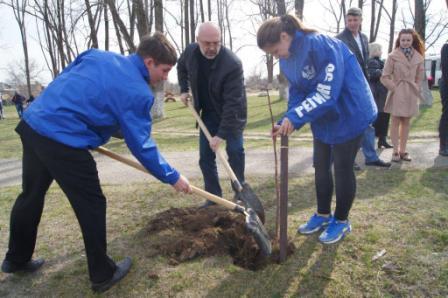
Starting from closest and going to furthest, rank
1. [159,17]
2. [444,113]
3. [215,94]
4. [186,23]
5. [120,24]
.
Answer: [215,94] < [444,113] < [120,24] < [159,17] < [186,23]

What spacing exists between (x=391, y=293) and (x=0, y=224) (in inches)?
143

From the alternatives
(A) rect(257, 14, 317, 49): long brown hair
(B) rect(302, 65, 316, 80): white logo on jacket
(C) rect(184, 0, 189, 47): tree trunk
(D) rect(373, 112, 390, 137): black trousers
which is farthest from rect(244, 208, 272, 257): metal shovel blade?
(C) rect(184, 0, 189, 47): tree trunk

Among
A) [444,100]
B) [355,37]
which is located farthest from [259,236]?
[444,100]

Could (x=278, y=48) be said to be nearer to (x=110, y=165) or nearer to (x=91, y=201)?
(x=91, y=201)

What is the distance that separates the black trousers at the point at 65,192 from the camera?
2.44m

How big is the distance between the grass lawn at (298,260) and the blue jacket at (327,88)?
0.91 meters

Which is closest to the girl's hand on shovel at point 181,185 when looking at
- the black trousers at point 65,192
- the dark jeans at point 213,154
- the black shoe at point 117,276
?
the black trousers at point 65,192

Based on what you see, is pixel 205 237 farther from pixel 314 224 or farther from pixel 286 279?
pixel 314 224

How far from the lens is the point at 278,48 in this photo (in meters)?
2.73

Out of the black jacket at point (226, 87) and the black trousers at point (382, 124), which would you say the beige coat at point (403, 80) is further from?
the black jacket at point (226, 87)

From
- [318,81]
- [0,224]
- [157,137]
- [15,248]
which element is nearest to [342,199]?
[318,81]

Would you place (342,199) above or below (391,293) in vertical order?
above

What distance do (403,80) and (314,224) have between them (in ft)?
10.1

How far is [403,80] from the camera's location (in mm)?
5500
